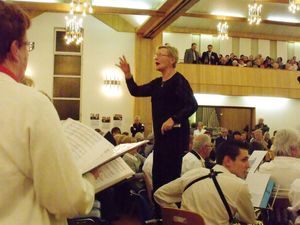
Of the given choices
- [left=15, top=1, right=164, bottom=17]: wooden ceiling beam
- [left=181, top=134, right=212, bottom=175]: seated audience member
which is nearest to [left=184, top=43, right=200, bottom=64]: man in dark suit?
[left=15, top=1, right=164, bottom=17]: wooden ceiling beam

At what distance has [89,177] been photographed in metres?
1.31

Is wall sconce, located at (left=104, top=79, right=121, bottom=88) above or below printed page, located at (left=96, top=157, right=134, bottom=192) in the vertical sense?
above

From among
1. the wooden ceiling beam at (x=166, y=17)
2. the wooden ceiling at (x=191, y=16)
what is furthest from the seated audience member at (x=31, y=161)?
the wooden ceiling beam at (x=166, y=17)

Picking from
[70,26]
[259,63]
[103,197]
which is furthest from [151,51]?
[103,197]

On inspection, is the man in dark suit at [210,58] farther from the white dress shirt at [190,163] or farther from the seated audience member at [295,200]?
the seated audience member at [295,200]

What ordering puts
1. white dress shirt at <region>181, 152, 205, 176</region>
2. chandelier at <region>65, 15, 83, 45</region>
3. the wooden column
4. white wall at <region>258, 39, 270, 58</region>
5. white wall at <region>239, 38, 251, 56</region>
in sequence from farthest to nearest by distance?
white wall at <region>258, 39, 270, 58</region> → white wall at <region>239, 38, 251, 56</region> → the wooden column → chandelier at <region>65, 15, 83, 45</region> → white dress shirt at <region>181, 152, 205, 176</region>

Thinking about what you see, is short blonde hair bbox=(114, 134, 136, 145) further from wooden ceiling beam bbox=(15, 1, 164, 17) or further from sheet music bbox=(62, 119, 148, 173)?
wooden ceiling beam bbox=(15, 1, 164, 17)

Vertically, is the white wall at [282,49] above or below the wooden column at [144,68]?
above

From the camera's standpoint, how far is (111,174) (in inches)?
56.2

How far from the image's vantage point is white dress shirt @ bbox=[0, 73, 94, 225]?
1106mm

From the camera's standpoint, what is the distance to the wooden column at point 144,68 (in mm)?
13305

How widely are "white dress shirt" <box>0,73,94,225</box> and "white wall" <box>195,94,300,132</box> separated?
14.2m

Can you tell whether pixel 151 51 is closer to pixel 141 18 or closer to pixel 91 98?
pixel 141 18

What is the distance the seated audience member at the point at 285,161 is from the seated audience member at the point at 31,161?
2.90m
